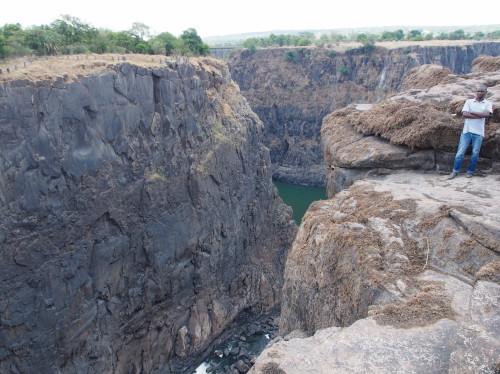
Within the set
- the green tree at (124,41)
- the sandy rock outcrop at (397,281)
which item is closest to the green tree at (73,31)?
the green tree at (124,41)

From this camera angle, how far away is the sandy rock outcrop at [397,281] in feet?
16.5

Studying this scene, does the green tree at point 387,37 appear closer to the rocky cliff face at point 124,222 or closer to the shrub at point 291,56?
the shrub at point 291,56

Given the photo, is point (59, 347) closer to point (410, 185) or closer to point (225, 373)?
point (225, 373)

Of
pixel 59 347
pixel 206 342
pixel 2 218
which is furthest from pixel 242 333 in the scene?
pixel 2 218

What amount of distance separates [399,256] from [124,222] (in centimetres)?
1956

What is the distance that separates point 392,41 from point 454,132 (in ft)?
232

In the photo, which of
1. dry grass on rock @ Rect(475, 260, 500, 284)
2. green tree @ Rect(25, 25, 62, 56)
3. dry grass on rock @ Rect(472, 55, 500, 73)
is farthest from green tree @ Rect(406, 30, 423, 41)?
dry grass on rock @ Rect(475, 260, 500, 284)

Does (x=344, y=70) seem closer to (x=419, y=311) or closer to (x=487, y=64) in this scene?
(x=487, y=64)

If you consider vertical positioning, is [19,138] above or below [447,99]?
below

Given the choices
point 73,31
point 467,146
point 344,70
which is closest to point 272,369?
point 467,146

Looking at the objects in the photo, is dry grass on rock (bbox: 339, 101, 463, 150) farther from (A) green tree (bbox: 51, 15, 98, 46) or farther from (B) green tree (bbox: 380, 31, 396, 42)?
(B) green tree (bbox: 380, 31, 396, 42)

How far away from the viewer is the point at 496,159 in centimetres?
924

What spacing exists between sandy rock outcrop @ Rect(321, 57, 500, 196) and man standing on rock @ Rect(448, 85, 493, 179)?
46 cm

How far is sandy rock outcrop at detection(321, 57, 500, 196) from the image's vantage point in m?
9.48
